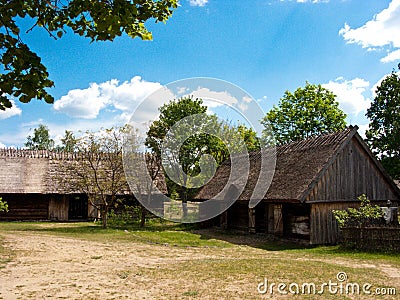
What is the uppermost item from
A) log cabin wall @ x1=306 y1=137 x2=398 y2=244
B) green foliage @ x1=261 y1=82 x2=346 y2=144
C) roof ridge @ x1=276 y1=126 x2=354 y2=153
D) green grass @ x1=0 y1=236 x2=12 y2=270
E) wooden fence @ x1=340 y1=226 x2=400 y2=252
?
green foliage @ x1=261 y1=82 x2=346 y2=144

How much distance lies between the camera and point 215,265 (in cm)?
1112

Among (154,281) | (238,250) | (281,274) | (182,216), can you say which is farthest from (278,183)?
(182,216)

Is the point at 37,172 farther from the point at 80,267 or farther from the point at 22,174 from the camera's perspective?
the point at 80,267

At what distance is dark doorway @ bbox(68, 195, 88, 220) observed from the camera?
30.0 meters

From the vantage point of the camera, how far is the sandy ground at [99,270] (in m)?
8.12

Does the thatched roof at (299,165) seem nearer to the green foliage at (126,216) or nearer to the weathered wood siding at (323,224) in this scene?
the weathered wood siding at (323,224)

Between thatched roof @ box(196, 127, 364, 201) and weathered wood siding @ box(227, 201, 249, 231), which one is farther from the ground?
thatched roof @ box(196, 127, 364, 201)

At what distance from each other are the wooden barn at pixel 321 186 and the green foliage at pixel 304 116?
1769 cm

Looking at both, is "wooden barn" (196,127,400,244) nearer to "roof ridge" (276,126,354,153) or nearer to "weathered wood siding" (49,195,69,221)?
"roof ridge" (276,126,354,153)

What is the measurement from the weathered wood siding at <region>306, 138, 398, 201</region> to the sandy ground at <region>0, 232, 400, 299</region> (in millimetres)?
4173

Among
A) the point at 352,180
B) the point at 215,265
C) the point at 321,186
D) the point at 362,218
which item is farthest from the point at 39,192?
the point at 362,218

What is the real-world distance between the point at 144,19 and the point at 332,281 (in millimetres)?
6870

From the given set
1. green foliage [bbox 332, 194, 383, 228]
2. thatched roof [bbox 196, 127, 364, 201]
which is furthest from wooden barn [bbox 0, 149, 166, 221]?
green foliage [bbox 332, 194, 383, 228]

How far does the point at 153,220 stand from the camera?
94.1 ft
